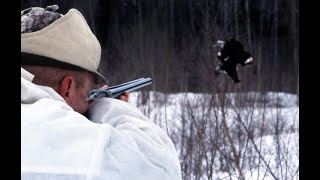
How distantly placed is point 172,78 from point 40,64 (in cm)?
931

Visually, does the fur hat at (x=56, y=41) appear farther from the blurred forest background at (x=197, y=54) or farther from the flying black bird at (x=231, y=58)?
the flying black bird at (x=231, y=58)

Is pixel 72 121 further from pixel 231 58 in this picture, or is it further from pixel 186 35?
pixel 186 35

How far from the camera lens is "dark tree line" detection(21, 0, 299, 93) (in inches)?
365

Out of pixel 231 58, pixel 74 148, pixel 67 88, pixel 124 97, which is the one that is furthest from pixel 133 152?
pixel 231 58

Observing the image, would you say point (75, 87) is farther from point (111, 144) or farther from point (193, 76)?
point (193, 76)

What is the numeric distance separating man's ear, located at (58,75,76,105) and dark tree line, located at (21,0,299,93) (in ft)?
21.8

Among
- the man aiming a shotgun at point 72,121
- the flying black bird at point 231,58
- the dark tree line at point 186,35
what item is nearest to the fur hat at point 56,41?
the man aiming a shotgun at point 72,121

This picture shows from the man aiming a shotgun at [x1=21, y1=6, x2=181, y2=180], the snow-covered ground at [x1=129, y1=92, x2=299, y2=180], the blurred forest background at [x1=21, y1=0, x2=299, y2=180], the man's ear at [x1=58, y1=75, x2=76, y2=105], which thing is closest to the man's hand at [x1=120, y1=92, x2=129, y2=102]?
the man aiming a shotgun at [x1=21, y1=6, x2=181, y2=180]

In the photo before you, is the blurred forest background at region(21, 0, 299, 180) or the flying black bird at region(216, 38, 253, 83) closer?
the blurred forest background at region(21, 0, 299, 180)

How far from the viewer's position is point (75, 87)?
112 cm

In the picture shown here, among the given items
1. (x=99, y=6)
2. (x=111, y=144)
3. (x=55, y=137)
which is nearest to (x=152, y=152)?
(x=111, y=144)

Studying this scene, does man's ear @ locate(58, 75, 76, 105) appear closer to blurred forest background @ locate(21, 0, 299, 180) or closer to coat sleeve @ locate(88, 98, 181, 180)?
coat sleeve @ locate(88, 98, 181, 180)

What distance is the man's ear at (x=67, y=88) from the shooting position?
3.56 feet
